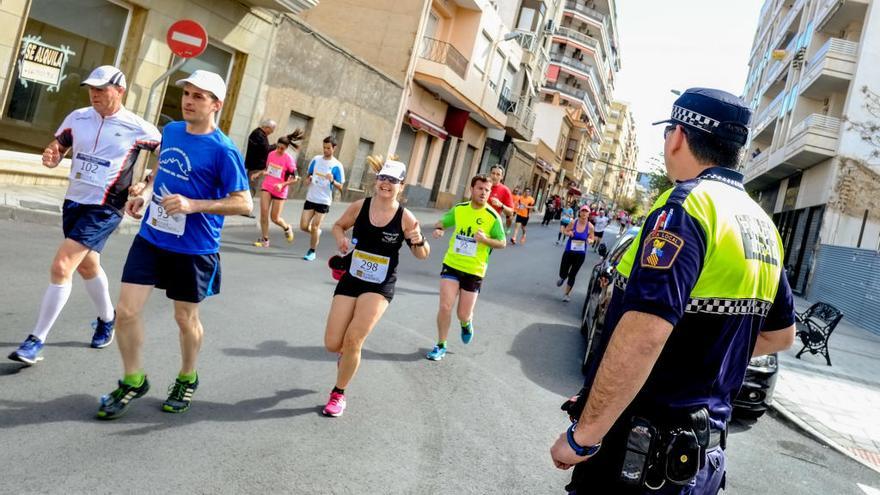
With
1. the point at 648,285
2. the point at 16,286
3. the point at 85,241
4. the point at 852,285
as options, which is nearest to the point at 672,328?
the point at 648,285

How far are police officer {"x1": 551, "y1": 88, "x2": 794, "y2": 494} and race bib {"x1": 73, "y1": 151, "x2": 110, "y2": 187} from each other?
12.8 ft

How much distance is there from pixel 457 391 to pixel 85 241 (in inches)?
121

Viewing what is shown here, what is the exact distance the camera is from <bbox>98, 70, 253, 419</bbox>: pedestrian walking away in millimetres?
3984

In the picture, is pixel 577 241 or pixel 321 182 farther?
pixel 577 241

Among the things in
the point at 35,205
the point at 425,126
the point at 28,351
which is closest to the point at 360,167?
the point at 425,126

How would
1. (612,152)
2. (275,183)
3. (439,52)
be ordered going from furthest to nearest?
1. (612,152)
2. (439,52)
3. (275,183)

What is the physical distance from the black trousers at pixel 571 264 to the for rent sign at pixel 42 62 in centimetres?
944

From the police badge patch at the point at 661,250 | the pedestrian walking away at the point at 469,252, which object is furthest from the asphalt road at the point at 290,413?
Answer: the police badge patch at the point at 661,250

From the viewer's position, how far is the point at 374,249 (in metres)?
→ 5.10

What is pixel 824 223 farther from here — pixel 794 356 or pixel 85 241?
pixel 85 241

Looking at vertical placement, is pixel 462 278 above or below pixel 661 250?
below

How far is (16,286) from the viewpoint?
19.9 ft

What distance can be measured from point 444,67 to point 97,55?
50.5ft

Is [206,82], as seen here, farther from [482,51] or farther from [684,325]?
[482,51]
